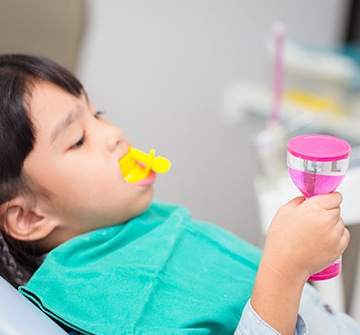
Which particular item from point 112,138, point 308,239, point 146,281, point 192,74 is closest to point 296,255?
point 308,239

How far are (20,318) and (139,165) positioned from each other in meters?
0.29

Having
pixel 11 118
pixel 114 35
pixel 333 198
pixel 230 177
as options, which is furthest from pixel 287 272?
pixel 230 177

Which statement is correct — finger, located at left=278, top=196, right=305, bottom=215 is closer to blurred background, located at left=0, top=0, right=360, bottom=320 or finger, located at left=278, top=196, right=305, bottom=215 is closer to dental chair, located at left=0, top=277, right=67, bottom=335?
dental chair, located at left=0, top=277, right=67, bottom=335

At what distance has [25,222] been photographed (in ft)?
2.39

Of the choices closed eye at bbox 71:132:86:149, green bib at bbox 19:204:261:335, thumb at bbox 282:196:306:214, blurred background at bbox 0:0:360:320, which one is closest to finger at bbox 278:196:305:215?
thumb at bbox 282:196:306:214

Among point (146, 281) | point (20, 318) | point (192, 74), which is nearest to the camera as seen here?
point (20, 318)

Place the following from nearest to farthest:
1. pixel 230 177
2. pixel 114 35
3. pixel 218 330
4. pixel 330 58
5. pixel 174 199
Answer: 1. pixel 218 330
2. pixel 330 58
3. pixel 114 35
4. pixel 174 199
5. pixel 230 177

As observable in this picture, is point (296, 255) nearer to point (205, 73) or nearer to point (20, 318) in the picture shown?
point (20, 318)

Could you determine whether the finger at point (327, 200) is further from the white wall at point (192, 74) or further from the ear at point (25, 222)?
the white wall at point (192, 74)

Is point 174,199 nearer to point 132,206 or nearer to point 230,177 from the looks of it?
point 230,177

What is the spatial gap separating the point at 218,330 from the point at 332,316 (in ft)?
0.57

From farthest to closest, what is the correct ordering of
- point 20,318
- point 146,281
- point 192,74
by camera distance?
point 192,74 → point 146,281 → point 20,318

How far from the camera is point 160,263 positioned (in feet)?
2.29

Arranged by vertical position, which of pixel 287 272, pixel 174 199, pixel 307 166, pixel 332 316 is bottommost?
pixel 174 199
